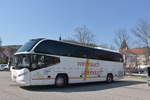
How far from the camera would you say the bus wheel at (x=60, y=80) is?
14.7 m

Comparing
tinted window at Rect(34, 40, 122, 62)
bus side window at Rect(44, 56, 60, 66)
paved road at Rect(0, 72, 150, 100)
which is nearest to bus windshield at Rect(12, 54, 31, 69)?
tinted window at Rect(34, 40, 122, 62)

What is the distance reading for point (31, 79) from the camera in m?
13.0

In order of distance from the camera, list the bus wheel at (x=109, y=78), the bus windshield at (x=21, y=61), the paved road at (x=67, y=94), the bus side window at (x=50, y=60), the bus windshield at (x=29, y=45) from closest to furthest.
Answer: the paved road at (x=67, y=94)
the bus windshield at (x=21, y=61)
the bus windshield at (x=29, y=45)
the bus side window at (x=50, y=60)
the bus wheel at (x=109, y=78)

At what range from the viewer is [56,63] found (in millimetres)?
14523

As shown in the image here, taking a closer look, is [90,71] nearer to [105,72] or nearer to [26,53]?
[105,72]

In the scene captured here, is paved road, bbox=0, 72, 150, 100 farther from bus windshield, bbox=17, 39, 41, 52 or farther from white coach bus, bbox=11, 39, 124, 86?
bus windshield, bbox=17, 39, 41, 52

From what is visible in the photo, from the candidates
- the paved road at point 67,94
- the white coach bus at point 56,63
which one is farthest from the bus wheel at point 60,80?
the paved road at point 67,94

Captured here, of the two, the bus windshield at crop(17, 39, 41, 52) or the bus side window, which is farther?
the bus side window

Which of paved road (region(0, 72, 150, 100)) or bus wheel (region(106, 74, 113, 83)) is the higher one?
bus wheel (region(106, 74, 113, 83))

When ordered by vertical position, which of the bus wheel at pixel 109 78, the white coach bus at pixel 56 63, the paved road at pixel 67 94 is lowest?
the paved road at pixel 67 94

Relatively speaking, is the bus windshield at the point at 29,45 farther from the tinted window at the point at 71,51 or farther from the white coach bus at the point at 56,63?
the tinted window at the point at 71,51

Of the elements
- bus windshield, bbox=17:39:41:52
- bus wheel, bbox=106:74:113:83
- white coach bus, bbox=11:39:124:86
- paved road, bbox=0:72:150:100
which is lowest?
paved road, bbox=0:72:150:100

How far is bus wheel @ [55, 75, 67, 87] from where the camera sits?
14.7 m

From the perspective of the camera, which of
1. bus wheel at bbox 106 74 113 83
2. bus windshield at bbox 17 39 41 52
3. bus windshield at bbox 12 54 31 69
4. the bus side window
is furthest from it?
bus wheel at bbox 106 74 113 83
